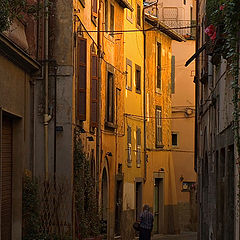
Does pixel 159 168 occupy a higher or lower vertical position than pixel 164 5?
lower

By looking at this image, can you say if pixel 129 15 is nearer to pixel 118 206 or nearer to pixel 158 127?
pixel 158 127

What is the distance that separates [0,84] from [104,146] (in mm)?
11881

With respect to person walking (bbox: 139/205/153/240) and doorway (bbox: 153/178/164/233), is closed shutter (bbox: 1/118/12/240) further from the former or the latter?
doorway (bbox: 153/178/164/233)

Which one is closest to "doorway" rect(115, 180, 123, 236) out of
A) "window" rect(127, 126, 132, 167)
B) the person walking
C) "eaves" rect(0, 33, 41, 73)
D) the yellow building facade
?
"window" rect(127, 126, 132, 167)

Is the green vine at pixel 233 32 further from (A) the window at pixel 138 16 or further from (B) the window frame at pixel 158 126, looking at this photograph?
(B) the window frame at pixel 158 126

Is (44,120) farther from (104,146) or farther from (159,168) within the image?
(159,168)

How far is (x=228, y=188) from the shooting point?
49.1 feet

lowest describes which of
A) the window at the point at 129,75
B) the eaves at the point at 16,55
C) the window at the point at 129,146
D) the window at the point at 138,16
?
the window at the point at 129,146

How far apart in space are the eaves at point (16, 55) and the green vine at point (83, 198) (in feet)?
8.16

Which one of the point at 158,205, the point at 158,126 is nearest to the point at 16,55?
the point at 158,126

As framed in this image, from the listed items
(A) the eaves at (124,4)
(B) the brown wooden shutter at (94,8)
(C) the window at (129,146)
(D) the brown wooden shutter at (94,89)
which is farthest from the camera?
(C) the window at (129,146)

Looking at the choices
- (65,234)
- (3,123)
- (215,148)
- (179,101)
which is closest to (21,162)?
(3,123)

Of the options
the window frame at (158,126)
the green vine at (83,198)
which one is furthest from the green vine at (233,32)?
the window frame at (158,126)

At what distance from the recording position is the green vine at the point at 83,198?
20.4 m
